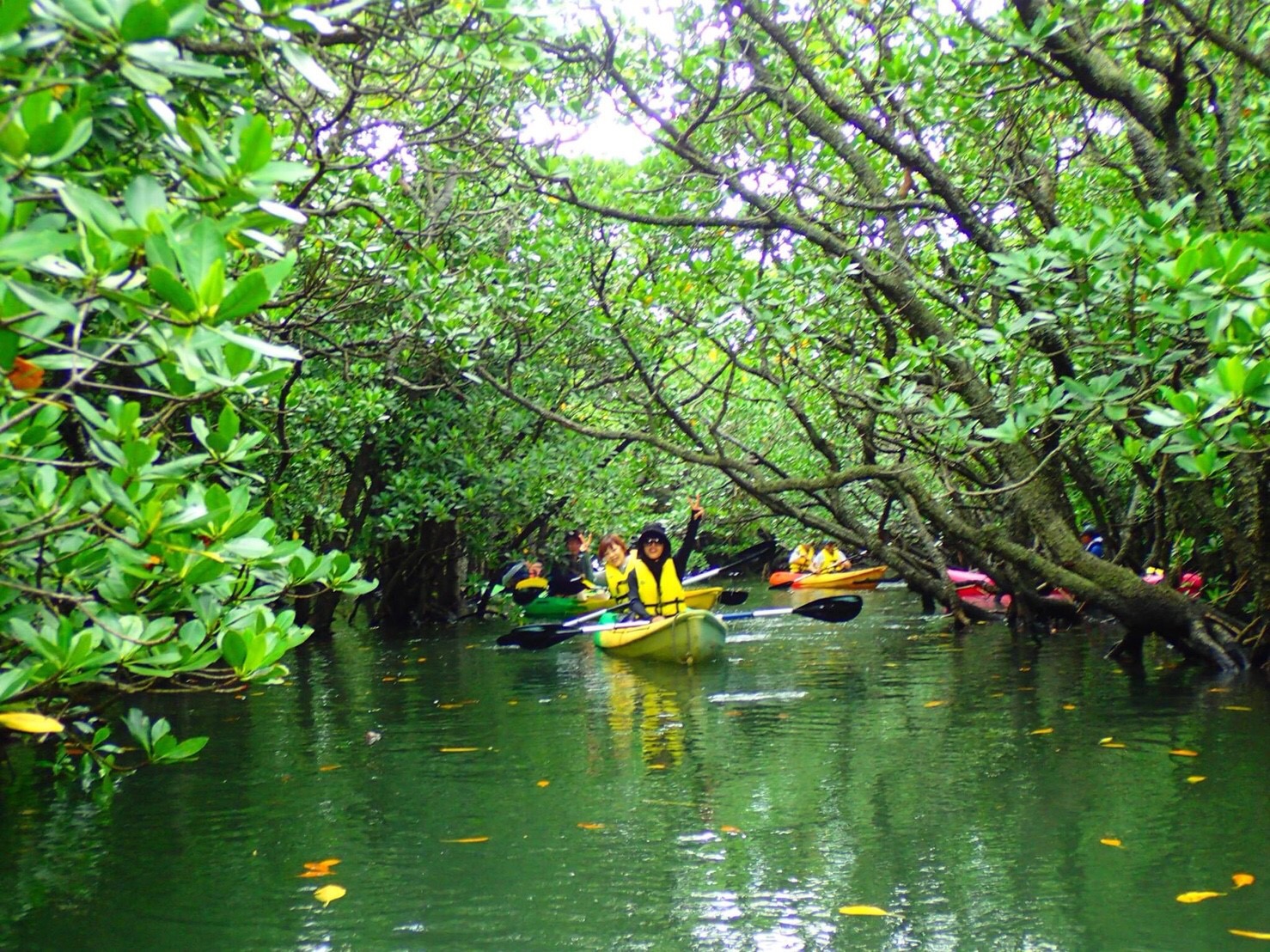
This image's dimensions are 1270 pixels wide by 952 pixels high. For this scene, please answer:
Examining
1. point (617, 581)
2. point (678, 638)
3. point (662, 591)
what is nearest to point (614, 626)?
point (662, 591)

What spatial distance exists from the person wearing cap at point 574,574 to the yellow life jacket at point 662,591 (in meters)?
5.98

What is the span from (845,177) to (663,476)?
425 inches

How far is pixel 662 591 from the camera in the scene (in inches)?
550

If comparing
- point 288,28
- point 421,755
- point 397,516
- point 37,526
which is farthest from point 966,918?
point 397,516

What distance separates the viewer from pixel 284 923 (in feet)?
16.1

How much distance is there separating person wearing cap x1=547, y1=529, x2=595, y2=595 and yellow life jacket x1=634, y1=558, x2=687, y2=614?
5.98 m

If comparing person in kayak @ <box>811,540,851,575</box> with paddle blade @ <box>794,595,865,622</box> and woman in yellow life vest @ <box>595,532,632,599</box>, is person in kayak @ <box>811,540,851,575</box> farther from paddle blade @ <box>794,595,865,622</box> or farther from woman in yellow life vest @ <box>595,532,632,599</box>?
woman in yellow life vest @ <box>595,532,632,599</box>

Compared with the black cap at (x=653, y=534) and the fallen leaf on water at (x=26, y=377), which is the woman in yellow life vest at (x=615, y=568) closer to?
the black cap at (x=653, y=534)

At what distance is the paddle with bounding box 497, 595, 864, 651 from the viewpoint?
14073mm

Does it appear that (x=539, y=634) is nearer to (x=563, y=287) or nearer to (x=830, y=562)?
(x=563, y=287)

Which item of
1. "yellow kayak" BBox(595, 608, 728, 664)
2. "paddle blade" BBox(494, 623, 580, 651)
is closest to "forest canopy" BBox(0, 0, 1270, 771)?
"yellow kayak" BBox(595, 608, 728, 664)

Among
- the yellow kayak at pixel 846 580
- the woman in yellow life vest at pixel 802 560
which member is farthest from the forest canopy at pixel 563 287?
the woman in yellow life vest at pixel 802 560

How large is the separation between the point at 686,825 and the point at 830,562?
23.9 metres

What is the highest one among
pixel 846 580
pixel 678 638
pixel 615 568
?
pixel 615 568
